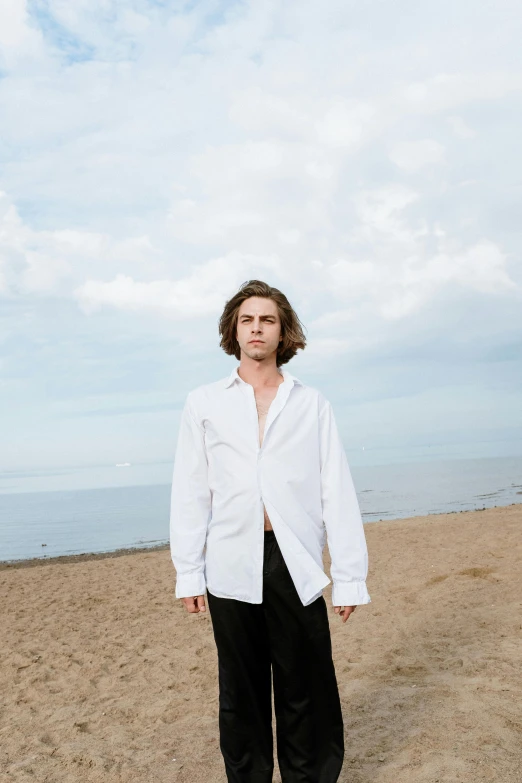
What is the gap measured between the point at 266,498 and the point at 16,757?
281cm

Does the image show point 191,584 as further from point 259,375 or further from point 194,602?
point 259,375

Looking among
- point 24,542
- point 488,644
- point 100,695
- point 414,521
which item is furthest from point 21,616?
point 24,542

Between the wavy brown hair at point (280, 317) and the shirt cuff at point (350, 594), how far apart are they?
1.03 metres

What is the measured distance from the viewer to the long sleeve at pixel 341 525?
2574 millimetres

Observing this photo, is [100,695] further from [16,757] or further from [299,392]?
[299,392]

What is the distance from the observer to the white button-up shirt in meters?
2.51

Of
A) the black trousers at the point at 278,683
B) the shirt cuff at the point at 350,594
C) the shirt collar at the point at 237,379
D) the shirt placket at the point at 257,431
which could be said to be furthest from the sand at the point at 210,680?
the shirt collar at the point at 237,379

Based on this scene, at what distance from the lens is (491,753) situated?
10.7 ft

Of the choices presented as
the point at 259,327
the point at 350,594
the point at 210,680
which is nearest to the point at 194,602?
the point at 350,594

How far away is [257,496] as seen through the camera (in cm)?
251

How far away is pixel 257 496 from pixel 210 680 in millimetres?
3399

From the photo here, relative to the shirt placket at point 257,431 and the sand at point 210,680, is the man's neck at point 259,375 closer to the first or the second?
the shirt placket at point 257,431

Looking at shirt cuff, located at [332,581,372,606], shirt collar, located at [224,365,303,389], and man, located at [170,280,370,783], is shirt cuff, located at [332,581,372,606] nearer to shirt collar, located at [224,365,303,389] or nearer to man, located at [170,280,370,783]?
man, located at [170,280,370,783]

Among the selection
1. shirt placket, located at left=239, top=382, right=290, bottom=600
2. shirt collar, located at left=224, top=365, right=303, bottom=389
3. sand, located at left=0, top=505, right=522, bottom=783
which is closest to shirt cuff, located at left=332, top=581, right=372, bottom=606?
shirt placket, located at left=239, top=382, right=290, bottom=600
